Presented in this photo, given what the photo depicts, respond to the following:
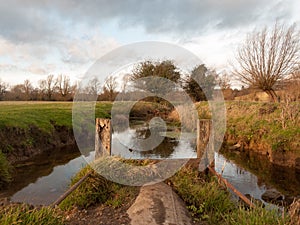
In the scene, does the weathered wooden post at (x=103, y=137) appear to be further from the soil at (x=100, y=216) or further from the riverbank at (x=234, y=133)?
the riverbank at (x=234, y=133)

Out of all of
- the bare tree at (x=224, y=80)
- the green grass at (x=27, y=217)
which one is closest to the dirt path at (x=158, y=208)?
the green grass at (x=27, y=217)

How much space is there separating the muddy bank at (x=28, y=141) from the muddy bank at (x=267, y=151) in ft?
28.7

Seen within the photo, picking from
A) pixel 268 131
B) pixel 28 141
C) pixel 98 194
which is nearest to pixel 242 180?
pixel 268 131

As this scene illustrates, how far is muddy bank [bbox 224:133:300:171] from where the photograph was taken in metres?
9.92

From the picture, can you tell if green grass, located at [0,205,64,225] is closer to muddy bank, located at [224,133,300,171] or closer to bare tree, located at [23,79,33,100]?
muddy bank, located at [224,133,300,171]

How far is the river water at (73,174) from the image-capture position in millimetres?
6801

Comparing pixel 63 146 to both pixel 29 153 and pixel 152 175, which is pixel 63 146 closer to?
pixel 29 153

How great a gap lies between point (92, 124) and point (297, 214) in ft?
48.8

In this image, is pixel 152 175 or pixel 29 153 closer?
pixel 152 175

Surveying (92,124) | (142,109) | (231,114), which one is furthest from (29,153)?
(142,109)

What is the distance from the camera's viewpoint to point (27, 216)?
266cm

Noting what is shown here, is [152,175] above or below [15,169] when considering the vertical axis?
above

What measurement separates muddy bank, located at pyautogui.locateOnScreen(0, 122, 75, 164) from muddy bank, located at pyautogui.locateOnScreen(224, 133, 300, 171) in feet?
28.7

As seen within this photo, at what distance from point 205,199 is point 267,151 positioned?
845 cm
